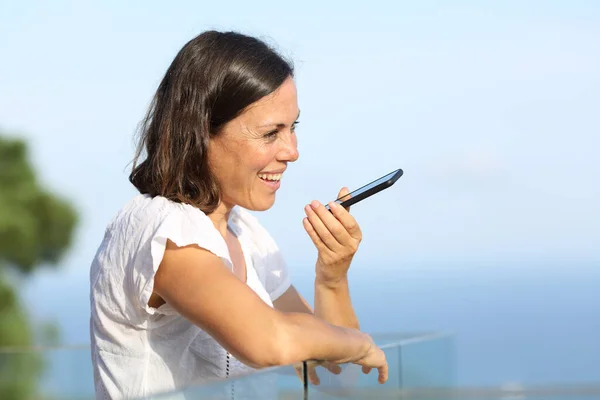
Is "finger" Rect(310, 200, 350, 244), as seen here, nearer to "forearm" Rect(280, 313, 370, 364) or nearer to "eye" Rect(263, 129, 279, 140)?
"eye" Rect(263, 129, 279, 140)

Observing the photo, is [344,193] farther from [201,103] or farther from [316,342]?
[316,342]

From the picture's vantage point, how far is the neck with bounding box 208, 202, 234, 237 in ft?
7.09

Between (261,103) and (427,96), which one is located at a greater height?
(427,96)

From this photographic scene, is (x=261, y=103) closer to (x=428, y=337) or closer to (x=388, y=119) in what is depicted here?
(x=428, y=337)

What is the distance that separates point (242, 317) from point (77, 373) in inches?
70.4

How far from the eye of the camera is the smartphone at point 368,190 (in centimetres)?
211

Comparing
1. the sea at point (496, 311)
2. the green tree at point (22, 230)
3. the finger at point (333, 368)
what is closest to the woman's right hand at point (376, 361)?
the finger at point (333, 368)

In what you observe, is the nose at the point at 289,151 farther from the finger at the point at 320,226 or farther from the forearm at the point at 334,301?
the forearm at the point at 334,301

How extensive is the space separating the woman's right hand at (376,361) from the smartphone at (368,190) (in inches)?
15.1

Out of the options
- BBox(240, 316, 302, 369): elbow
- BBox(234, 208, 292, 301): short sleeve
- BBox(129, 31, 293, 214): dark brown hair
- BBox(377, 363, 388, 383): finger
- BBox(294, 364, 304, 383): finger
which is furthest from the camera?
BBox(234, 208, 292, 301): short sleeve

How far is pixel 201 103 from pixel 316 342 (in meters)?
0.58

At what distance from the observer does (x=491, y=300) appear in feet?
192

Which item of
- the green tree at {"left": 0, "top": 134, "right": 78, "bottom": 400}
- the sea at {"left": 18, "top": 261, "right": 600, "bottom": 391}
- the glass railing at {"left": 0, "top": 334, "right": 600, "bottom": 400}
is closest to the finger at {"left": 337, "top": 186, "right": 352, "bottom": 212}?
the glass railing at {"left": 0, "top": 334, "right": 600, "bottom": 400}

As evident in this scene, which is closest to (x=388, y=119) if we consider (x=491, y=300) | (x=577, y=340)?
(x=491, y=300)
